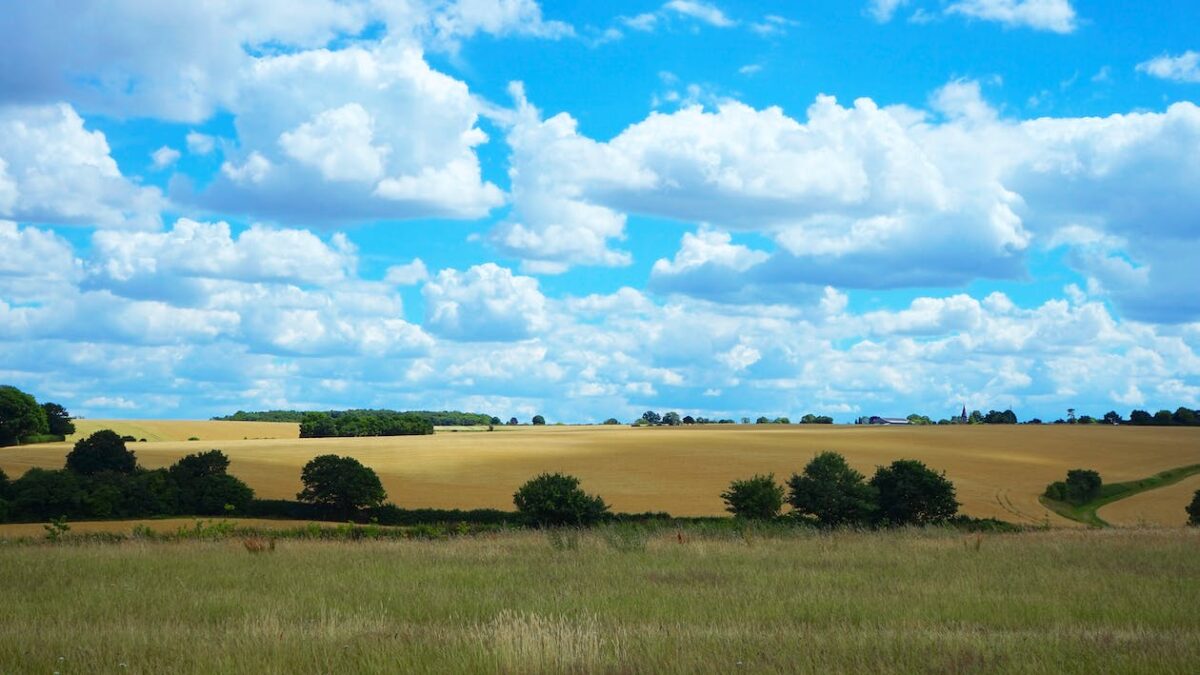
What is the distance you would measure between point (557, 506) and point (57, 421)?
77966 millimetres

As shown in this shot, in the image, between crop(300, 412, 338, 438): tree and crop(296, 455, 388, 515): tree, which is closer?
crop(296, 455, 388, 515): tree

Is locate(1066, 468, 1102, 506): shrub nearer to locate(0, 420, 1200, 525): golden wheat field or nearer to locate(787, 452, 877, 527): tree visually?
locate(0, 420, 1200, 525): golden wheat field

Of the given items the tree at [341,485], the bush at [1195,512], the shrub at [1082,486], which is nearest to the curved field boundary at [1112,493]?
the shrub at [1082,486]

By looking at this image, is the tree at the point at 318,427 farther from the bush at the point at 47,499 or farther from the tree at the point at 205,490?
the bush at the point at 47,499

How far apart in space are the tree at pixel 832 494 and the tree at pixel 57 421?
3153 inches

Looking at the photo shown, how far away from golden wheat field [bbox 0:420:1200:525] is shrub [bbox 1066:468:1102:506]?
195cm

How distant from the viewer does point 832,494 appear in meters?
41.5

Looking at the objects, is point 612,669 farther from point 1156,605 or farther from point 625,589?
point 1156,605

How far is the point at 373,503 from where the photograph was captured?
159 feet

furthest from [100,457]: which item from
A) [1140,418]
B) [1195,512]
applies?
[1140,418]

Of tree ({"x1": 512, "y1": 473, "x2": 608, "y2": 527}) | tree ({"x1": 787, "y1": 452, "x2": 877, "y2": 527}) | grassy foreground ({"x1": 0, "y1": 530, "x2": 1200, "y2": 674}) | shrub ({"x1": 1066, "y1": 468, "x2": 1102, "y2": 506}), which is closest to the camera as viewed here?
grassy foreground ({"x1": 0, "y1": 530, "x2": 1200, "y2": 674})

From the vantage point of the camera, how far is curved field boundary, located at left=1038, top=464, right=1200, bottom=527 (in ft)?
200

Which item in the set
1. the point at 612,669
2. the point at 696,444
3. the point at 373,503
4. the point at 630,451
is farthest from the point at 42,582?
the point at 696,444

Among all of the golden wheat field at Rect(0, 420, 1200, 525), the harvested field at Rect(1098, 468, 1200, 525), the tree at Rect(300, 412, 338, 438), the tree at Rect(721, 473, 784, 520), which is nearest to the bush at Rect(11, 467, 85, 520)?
the golden wheat field at Rect(0, 420, 1200, 525)
